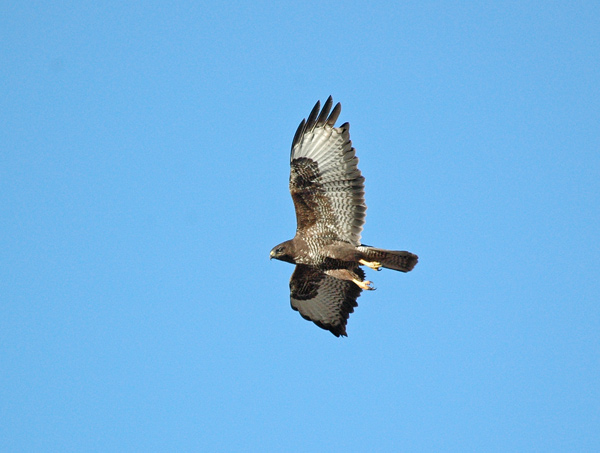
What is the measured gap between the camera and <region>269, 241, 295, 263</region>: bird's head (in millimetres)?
12664

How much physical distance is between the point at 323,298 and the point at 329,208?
197 centimetres

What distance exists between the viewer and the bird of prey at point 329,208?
12023 mm

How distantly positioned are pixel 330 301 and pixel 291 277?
794mm

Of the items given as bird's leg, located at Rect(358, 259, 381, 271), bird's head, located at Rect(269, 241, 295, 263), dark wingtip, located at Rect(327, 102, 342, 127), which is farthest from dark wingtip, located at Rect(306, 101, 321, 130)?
bird's leg, located at Rect(358, 259, 381, 271)

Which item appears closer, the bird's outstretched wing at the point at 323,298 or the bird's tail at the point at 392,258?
the bird's tail at the point at 392,258

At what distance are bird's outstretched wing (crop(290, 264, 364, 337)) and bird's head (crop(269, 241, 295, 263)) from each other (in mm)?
615

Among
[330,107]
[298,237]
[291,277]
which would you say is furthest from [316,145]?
[291,277]

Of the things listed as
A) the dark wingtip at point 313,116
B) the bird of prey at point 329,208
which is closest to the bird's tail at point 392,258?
the bird of prey at point 329,208

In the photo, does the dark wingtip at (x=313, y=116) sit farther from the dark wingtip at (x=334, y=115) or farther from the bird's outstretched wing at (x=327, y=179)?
the dark wingtip at (x=334, y=115)

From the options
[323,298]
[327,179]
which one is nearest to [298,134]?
[327,179]

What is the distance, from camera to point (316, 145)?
1206 cm

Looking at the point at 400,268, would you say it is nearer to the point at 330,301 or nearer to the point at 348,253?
the point at 348,253

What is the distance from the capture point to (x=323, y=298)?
13672 mm

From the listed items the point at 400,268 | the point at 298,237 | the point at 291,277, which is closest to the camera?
the point at 400,268
